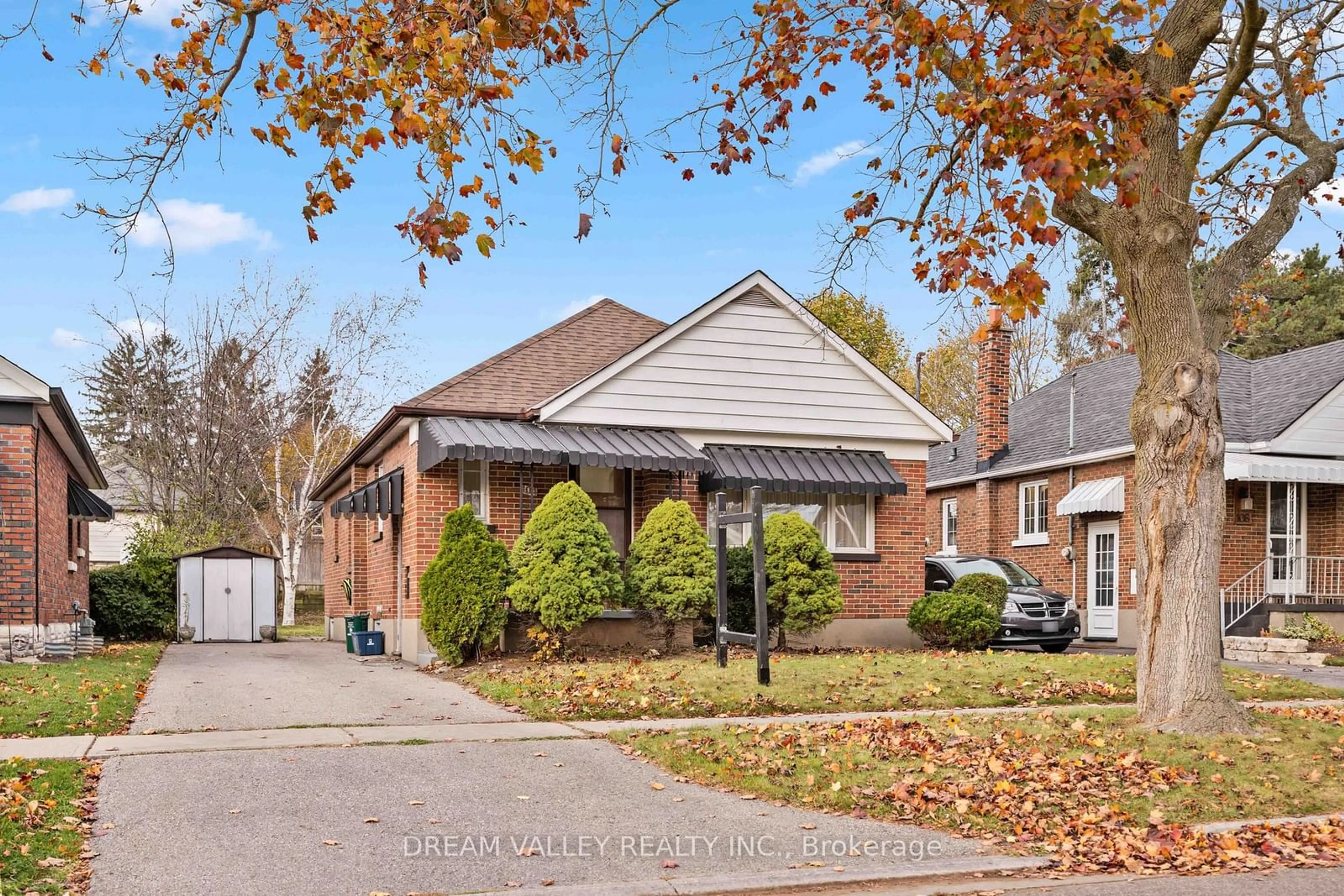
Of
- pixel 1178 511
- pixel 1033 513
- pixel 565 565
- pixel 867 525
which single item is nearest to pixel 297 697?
pixel 565 565

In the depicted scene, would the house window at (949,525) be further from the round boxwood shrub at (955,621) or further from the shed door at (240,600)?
the shed door at (240,600)

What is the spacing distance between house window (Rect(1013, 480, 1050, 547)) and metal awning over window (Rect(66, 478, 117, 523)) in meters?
19.8

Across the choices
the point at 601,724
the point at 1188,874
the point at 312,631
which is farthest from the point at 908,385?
the point at 1188,874

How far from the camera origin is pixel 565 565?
15.4 m

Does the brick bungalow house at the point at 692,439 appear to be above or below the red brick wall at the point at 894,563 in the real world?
above

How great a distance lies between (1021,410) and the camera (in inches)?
1192

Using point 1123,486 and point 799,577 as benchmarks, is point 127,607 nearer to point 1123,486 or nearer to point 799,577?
point 799,577

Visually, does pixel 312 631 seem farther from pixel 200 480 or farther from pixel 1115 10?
pixel 1115 10

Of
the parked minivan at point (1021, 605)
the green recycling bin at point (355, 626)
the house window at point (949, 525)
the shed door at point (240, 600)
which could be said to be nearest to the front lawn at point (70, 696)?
the green recycling bin at point (355, 626)

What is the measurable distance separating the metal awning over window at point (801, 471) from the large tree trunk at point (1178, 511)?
843cm

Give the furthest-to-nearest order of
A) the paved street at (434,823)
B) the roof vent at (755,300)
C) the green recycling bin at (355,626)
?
the green recycling bin at (355,626), the roof vent at (755,300), the paved street at (434,823)

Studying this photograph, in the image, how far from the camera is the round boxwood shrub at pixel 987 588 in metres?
19.1

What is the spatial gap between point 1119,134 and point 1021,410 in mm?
23422

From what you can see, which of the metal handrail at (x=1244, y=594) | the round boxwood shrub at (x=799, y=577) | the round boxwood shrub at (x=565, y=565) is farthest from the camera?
the metal handrail at (x=1244, y=594)
